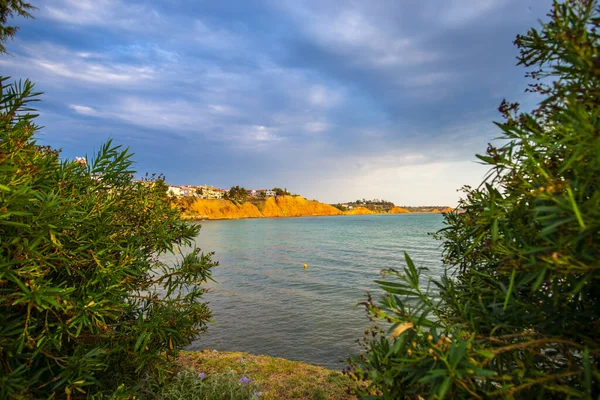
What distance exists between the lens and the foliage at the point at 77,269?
2781 mm

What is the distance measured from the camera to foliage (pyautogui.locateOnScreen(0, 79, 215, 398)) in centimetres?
278

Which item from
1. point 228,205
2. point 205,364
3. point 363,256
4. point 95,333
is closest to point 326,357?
point 205,364

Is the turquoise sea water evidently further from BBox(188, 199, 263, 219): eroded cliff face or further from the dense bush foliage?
BBox(188, 199, 263, 219): eroded cliff face

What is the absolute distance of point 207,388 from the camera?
19.7 ft

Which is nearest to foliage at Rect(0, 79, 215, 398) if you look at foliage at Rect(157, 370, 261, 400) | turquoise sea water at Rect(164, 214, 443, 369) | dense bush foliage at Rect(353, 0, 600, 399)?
Answer: foliage at Rect(157, 370, 261, 400)

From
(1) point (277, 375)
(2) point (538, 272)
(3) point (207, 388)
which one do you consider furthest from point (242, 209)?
(2) point (538, 272)

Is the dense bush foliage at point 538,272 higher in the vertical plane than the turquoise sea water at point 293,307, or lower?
higher

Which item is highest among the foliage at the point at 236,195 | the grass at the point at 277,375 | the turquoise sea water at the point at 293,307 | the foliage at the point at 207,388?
the foliage at the point at 236,195

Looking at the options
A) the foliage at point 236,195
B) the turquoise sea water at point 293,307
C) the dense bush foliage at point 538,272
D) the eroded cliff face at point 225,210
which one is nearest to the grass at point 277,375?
the turquoise sea water at point 293,307

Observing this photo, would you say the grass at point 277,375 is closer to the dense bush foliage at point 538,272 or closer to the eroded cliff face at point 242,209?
the dense bush foliage at point 538,272

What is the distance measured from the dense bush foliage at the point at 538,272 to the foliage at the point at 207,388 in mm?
5053

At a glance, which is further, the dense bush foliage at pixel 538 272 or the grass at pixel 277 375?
the grass at pixel 277 375

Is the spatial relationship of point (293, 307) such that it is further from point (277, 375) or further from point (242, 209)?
point (242, 209)

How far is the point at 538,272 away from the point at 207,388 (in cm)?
645
